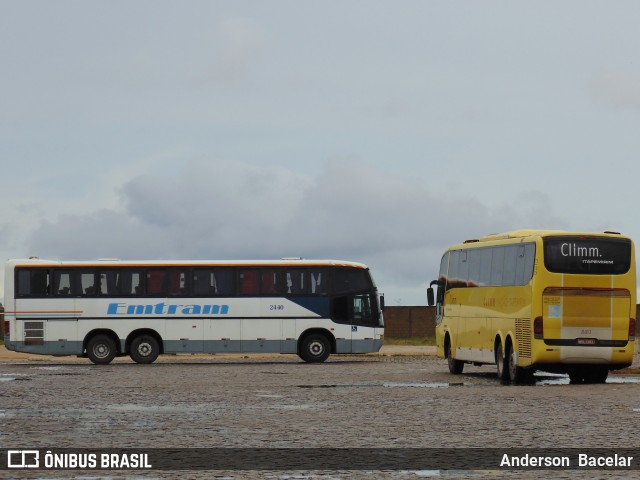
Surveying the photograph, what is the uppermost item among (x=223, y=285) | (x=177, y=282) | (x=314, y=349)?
(x=177, y=282)

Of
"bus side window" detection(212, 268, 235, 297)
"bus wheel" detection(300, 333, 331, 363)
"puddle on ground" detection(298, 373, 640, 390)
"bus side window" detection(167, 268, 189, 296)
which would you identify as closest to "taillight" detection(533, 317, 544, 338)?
"puddle on ground" detection(298, 373, 640, 390)

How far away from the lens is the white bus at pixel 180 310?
124ft

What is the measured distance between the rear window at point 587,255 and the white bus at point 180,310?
533 inches

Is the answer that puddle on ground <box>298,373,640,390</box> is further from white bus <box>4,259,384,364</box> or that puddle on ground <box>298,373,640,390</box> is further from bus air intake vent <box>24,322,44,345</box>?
bus air intake vent <box>24,322,44,345</box>

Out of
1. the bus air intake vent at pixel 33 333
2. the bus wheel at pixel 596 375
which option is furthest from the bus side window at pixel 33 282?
the bus wheel at pixel 596 375

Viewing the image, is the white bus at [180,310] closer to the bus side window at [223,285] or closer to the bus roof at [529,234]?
the bus side window at [223,285]

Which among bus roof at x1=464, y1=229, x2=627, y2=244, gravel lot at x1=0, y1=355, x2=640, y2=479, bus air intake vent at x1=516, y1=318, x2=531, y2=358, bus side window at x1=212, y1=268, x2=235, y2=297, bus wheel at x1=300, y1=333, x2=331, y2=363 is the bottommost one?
gravel lot at x1=0, y1=355, x2=640, y2=479

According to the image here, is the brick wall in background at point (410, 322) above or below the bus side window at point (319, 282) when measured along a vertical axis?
below

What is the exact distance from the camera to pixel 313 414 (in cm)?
1683

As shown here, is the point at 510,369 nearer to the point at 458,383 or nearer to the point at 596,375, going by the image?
the point at 458,383

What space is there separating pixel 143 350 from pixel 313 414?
865 inches

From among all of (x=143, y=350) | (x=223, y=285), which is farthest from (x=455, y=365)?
(x=143, y=350)

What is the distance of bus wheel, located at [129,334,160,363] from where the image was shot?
3806cm

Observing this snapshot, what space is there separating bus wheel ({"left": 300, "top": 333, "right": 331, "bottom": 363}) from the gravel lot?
953 centimetres
